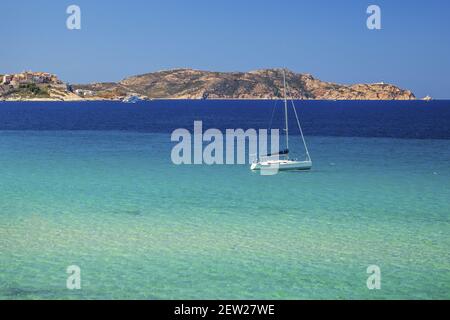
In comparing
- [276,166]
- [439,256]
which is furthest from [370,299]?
[276,166]

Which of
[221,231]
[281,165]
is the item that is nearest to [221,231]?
[221,231]

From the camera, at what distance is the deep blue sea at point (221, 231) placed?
19.0 metres

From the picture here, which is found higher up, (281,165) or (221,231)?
(281,165)

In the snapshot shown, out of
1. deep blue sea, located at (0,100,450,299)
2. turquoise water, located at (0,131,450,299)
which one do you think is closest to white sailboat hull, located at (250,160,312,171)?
turquoise water, located at (0,131,450,299)

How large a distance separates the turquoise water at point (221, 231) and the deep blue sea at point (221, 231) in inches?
2.7

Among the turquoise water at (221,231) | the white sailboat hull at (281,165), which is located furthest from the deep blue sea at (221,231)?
the white sailboat hull at (281,165)

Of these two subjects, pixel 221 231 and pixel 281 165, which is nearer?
pixel 221 231

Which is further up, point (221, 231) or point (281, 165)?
point (281, 165)

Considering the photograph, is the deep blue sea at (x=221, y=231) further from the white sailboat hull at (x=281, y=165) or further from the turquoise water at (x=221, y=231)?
the white sailboat hull at (x=281, y=165)

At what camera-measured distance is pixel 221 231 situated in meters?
25.8

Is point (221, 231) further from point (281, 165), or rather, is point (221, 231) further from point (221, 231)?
point (281, 165)

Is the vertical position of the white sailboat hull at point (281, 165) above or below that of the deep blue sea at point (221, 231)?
above

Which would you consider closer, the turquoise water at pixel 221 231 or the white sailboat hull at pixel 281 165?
the turquoise water at pixel 221 231

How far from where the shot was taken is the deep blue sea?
19.0 metres
